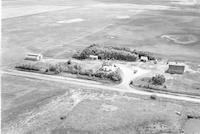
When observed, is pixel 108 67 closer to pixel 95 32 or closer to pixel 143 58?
pixel 143 58

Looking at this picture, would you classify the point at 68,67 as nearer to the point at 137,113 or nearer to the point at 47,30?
the point at 137,113

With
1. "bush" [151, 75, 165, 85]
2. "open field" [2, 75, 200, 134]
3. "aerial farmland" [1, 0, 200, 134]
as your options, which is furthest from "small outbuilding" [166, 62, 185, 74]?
"open field" [2, 75, 200, 134]

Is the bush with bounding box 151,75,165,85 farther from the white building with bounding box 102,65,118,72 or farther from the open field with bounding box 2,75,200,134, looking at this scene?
the white building with bounding box 102,65,118,72

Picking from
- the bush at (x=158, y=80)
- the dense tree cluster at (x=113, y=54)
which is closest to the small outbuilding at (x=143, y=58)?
the dense tree cluster at (x=113, y=54)

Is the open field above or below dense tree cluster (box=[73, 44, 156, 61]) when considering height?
below

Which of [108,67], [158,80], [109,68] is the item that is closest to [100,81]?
[109,68]

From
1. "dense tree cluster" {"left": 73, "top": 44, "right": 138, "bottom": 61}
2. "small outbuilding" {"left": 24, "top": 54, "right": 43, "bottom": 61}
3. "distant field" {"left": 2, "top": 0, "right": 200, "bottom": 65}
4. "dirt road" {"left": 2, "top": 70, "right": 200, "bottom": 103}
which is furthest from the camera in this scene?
"distant field" {"left": 2, "top": 0, "right": 200, "bottom": 65}

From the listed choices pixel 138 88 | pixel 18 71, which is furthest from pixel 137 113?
pixel 18 71
